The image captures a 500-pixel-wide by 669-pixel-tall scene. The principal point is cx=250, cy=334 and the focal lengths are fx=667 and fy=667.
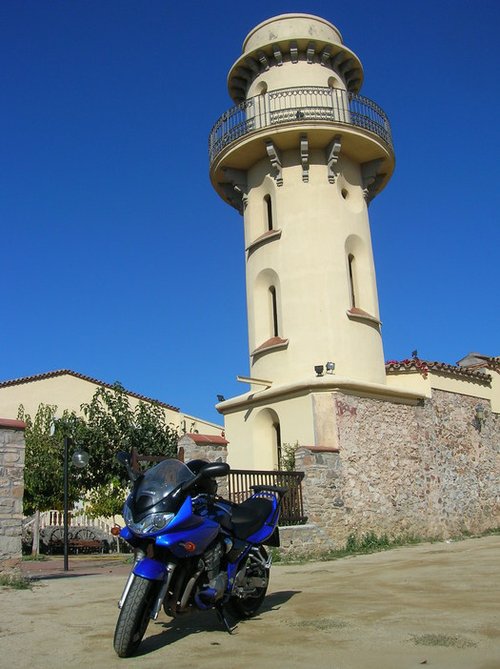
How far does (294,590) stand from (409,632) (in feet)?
9.75

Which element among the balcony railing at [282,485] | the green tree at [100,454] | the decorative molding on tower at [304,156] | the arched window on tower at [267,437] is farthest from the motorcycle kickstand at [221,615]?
the green tree at [100,454]

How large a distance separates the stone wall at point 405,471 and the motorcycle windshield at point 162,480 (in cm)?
954

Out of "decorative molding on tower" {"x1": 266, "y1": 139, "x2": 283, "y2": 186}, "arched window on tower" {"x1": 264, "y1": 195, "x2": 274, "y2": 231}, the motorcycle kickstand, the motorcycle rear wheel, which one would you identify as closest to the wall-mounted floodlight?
"arched window on tower" {"x1": 264, "y1": 195, "x2": 274, "y2": 231}

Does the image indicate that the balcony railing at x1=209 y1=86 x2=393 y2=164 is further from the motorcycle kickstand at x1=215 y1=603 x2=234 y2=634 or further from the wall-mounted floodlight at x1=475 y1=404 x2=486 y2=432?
the motorcycle kickstand at x1=215 y1=603 x2=234 y2=634

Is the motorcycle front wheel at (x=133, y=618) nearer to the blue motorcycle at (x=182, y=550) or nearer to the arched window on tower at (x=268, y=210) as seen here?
the blue motorcycle at (x=182, y=550)

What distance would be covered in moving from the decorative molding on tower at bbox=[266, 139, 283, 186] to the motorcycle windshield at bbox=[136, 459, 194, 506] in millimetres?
13848

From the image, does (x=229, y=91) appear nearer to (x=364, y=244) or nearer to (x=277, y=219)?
(x=277, y=219)

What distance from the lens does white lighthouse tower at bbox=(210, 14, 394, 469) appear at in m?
16.4

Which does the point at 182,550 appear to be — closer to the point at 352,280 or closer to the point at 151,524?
the point at 151,524

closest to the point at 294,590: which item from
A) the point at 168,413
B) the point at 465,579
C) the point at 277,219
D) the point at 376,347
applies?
the point at 465,579

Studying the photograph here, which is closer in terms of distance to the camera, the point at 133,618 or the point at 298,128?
the point at 133,618

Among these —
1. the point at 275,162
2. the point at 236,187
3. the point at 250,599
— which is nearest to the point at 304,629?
the point at 250,599

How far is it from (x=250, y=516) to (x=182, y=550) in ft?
4.30

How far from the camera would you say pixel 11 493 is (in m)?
9.29
